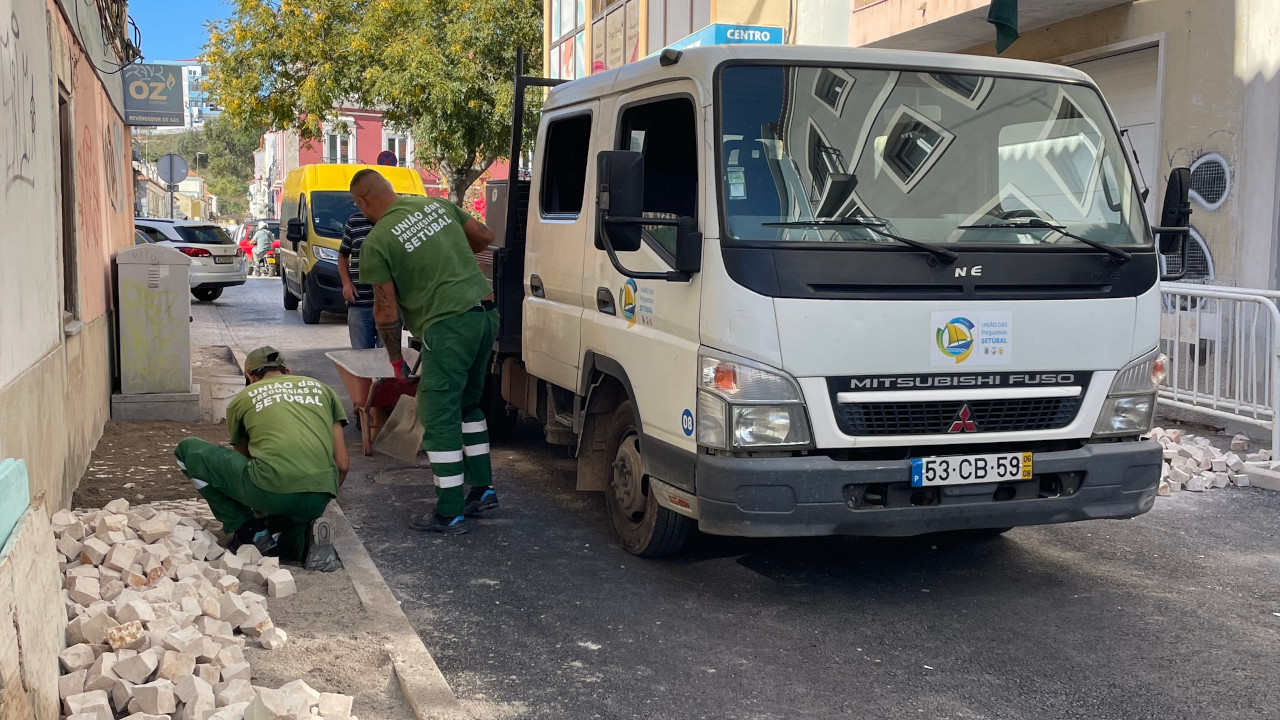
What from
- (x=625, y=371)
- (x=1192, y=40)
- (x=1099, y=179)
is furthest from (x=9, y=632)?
(x=1192, y=40)

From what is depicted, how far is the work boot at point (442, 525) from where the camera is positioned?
6.05 m

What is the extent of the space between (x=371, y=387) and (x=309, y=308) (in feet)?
33.6

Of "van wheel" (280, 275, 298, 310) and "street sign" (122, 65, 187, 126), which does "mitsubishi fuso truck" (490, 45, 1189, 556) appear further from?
"van wheel" (280, 275, 298, 310)

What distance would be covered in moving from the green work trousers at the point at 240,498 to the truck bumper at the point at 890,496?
5.88 feet

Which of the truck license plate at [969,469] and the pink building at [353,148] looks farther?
the pink building at [353,148]

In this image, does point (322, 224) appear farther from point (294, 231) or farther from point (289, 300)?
point (289, 300)

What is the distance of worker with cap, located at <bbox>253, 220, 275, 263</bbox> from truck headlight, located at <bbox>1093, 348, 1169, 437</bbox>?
34567mm

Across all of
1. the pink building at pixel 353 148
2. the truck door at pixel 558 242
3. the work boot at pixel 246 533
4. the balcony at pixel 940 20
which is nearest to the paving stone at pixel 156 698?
the work boot at pixel 246 533

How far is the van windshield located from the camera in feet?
56.6

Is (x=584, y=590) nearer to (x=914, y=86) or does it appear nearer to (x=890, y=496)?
(x=890, y=496)

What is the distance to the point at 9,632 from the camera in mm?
2971

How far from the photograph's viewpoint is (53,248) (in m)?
6.52

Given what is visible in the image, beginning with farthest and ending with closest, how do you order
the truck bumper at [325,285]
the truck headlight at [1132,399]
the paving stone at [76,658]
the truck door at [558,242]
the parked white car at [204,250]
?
the parked white car at [204,250] < the truck bumper at [325,285] < the truck door at [558,242] < the truck headlight at [1132,399] < the paving stone at [76,658]

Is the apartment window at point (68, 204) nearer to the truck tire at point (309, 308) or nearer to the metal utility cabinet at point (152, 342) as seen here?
the metal utility cabinet at point (152, 342)
